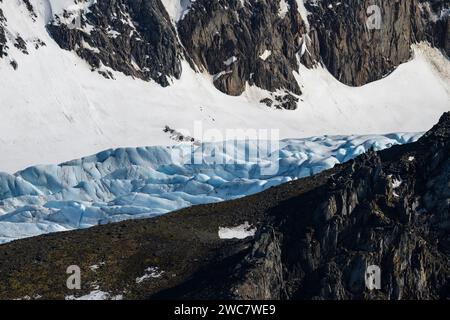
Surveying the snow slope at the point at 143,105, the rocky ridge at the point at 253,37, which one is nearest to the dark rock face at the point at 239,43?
the rocky ridge at the point at 253,37

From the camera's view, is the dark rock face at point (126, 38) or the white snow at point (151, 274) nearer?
the white snow at point (151, 274)

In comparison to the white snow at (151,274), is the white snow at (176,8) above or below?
above

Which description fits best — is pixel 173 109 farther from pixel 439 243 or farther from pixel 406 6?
pixel 439 243

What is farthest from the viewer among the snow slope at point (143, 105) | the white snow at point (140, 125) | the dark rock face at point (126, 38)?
the dark rock face at point (126, 38)

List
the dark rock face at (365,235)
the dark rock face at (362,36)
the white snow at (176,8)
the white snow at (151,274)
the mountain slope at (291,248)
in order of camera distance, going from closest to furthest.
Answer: the dark rock face at (365,235), the mountain slope at (291,248), the white snow at (151,274), the white snow at (176,8), the dark rock face at (362,36)

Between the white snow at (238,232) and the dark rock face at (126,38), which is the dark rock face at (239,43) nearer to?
the dark rock face at (126,38)
